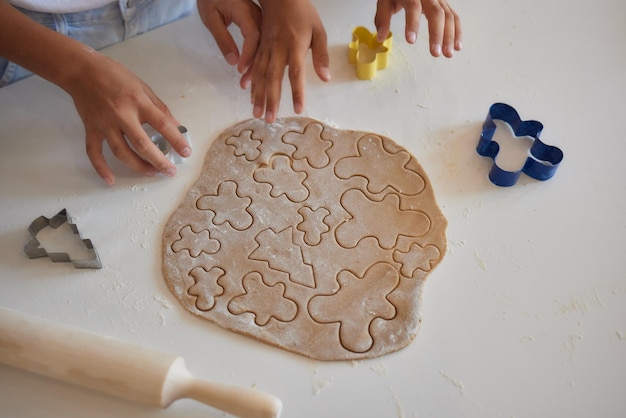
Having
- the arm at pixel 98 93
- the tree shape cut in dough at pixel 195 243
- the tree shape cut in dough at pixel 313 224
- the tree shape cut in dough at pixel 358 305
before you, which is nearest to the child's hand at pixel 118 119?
the arm at pixel 98 93

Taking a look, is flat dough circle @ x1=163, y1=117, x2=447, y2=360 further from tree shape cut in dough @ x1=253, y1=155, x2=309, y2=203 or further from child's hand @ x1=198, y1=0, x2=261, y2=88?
child's hand @ x1=198, y1=0, x2=261, y2=88

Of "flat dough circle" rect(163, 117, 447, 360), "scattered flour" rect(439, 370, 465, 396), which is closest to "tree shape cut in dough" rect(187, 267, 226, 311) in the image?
"flat dough circle" rect(163, 117, 447, 360)

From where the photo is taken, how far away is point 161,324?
0.82 metres

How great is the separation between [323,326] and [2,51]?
2.37 ft

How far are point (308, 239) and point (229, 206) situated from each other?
146mm

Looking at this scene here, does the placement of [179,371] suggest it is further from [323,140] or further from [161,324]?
[323,140]

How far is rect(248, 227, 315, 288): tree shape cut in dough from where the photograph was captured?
85 centimetres

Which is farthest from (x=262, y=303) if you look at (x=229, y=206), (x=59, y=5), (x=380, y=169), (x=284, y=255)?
(x=59, y=5)

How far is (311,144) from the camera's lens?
39.6 inches

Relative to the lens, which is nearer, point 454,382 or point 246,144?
point 454,382

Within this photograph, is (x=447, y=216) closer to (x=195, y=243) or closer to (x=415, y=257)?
(x=415, y=257)

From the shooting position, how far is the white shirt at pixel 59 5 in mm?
1023

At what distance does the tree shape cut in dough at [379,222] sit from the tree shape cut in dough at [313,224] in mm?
26

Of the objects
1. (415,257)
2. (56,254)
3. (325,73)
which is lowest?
(56,254)
